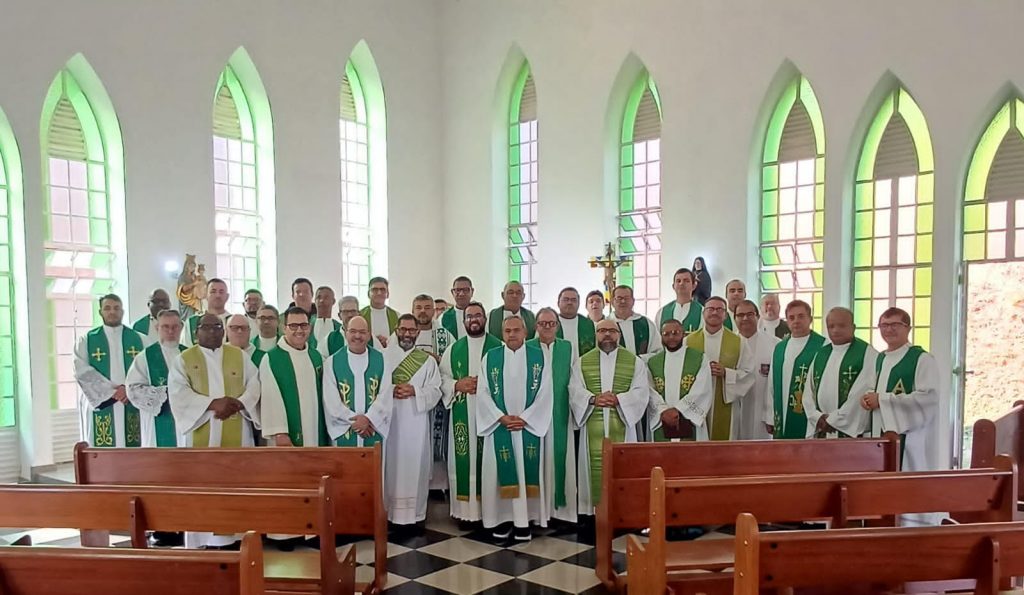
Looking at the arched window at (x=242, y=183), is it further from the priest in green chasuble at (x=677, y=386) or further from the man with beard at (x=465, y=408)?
the priest in green chasuble at (x=677, y=386)

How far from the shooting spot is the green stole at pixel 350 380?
5.98 meters

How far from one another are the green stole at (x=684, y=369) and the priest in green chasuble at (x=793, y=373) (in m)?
0.77

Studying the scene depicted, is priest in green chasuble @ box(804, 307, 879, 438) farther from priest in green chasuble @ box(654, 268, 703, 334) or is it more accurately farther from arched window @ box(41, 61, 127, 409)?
arched window @ box(41, 61, 127, 409)

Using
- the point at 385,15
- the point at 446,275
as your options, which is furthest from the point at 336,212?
the point at 385,15

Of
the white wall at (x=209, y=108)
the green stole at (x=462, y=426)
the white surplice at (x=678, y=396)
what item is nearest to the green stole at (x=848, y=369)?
the white surplice at (x=678, y=396)

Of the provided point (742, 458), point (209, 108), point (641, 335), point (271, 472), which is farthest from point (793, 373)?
point (209, 108)

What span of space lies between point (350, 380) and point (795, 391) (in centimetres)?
344

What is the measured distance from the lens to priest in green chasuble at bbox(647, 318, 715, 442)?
6.09 metres

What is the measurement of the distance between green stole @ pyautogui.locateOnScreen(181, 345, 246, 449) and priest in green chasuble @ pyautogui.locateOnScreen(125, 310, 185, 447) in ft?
1.17

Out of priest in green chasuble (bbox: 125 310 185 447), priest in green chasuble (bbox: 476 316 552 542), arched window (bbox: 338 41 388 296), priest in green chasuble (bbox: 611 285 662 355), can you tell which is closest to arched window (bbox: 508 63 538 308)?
arched window (bbox: 338 41 388 296)

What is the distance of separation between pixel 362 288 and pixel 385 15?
4.42 meters

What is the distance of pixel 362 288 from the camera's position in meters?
13.3

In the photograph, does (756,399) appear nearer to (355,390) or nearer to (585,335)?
(585,335)

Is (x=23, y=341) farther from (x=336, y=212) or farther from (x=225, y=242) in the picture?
(x=336, y=212)
